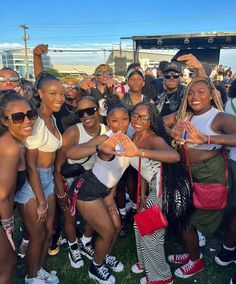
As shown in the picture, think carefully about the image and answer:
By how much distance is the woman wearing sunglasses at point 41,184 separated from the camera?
2.61 metres

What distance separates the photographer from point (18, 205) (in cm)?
267

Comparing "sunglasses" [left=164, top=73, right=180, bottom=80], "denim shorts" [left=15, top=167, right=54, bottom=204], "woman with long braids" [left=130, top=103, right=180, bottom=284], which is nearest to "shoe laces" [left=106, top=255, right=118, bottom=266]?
"woman with long braids" [left=130, top=103, right=180, bottom=284]

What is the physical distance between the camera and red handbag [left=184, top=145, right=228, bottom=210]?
288cm

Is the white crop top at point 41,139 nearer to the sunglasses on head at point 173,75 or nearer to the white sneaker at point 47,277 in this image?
the white sneaker at point 47,277

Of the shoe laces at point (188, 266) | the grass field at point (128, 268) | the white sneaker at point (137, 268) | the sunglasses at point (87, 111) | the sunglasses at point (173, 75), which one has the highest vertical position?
the sunglasses at point (173, 75)

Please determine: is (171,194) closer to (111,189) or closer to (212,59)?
(111,189)

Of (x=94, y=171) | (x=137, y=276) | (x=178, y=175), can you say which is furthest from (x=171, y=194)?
(x=137, y=276)

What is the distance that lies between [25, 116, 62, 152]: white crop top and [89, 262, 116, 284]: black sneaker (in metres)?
1.42

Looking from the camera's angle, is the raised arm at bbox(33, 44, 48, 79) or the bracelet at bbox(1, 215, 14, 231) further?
the raised arm at bbox(33, 44, 48, 79)

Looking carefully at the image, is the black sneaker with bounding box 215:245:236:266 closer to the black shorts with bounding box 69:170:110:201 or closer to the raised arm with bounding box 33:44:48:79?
the black shorts with bounding box 69:170:110:201

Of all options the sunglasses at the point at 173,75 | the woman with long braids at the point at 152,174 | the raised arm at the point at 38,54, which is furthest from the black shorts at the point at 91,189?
the sunglasses at the point at 173,75

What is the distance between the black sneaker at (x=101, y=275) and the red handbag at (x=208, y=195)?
1.22m

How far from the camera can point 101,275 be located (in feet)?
10.1

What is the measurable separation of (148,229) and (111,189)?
23.6 inches
